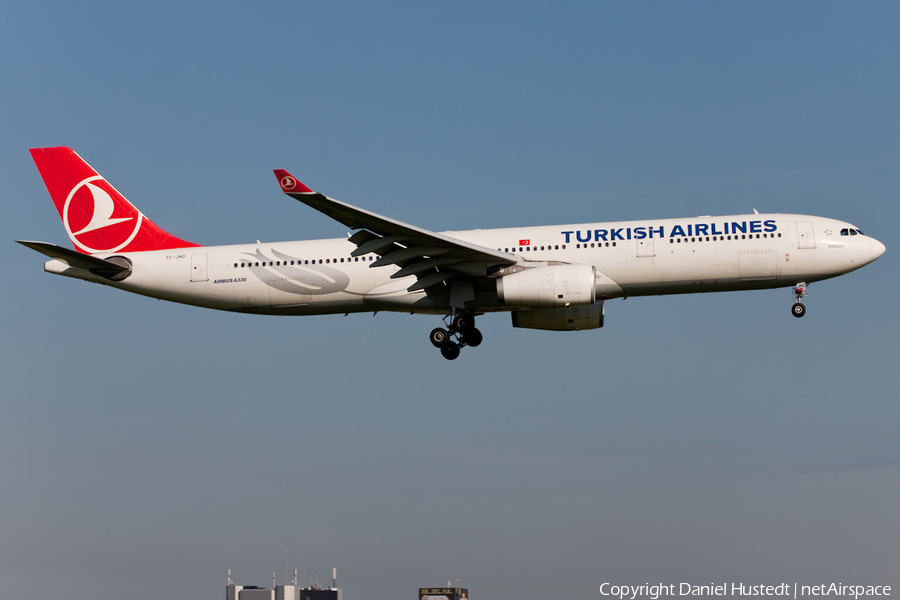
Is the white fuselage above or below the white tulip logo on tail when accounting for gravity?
below

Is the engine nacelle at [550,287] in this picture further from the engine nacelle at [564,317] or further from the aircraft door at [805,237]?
Result: the aircraft door at [805,237]

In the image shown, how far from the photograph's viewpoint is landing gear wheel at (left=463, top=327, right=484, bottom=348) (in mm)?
33719

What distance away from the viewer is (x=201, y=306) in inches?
1372

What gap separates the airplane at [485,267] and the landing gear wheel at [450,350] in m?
0.05

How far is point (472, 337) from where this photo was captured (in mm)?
33781

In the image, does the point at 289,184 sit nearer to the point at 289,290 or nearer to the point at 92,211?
the point at 289,290

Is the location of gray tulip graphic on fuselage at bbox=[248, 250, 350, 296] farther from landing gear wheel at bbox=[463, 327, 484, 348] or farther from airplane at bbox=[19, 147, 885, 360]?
landing gear wheel at bbox=[463, 327, 484, 348]

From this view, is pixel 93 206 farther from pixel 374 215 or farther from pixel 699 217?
pixel 699 217

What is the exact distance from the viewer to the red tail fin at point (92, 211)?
35.9 metres

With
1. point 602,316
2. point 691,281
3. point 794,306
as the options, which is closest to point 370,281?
point 602,316

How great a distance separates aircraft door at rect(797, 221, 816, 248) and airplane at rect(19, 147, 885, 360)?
0.04 metres

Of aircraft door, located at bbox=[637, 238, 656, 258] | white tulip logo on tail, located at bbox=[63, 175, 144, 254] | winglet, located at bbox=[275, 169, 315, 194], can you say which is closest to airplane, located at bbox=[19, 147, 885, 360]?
aircraft door, located at bbox=[637, 238, 656, 258]

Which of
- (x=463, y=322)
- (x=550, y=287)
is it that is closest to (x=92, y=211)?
(x=463, y=322)

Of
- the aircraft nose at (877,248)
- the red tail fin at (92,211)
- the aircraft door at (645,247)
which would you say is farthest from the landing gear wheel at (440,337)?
the aircraft nose at (877,248)
